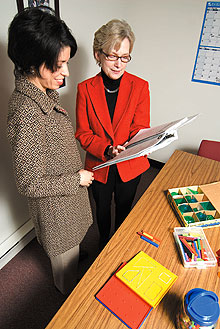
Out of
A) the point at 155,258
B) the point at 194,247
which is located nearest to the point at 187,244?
the point at 194,247

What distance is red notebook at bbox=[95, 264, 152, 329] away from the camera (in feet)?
2.67

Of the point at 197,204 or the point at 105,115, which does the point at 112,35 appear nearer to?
the point at 105,115

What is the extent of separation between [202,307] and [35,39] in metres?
0.97

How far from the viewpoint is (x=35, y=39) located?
0.83m

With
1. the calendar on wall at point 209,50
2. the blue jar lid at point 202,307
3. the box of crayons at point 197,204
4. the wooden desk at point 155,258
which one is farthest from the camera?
the calendar on wall at point 209,50

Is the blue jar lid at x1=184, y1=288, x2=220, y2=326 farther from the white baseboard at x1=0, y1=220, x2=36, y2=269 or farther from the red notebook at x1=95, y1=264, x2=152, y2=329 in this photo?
the white baseboard at x1=0, y1=220, x2=36, y2=269

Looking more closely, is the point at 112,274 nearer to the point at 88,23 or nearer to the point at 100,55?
the point at 100,55

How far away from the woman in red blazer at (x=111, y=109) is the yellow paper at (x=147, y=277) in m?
0.62

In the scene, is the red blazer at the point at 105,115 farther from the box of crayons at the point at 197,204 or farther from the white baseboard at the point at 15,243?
the white baseboard at the point at 15,243

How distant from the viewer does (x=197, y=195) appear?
51.8 inches

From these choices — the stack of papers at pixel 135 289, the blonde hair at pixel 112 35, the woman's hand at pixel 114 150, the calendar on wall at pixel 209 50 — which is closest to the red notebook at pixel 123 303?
the stack of papers at pixel 135 289

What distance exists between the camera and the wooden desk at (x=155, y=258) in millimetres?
812

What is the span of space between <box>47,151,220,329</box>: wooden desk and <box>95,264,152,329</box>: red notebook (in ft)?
0.06

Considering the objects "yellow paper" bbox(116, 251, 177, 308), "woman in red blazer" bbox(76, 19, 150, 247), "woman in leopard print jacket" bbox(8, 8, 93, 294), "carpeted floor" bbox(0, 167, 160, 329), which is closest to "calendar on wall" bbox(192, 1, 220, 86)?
"woman in red blazer" bbox(76, 19, 150, 247)
